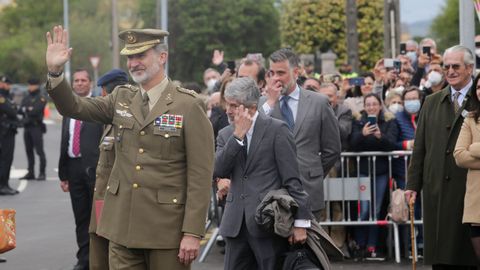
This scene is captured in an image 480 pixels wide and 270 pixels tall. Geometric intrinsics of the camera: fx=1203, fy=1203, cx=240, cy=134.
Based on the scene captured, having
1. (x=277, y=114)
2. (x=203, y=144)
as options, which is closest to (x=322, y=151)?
(x=277, y=114)

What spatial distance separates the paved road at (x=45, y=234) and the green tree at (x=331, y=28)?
10.9 metres

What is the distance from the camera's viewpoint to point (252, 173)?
25.7 ft

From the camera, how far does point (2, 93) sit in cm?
2116

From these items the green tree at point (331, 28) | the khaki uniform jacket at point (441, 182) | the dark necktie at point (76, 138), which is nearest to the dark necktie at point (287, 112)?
the khaki uniform jacket at point (441, 182)

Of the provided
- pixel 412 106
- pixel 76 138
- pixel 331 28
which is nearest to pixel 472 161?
pixel 412 106

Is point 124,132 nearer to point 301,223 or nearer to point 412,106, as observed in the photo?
point 301,223

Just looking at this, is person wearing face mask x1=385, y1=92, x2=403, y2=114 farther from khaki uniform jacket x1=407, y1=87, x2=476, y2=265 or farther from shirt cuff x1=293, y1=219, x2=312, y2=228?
shirt cuff x1=293, y1=219, x2=312, y2=228

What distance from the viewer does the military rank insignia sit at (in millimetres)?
7059

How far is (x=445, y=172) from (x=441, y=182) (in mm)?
76

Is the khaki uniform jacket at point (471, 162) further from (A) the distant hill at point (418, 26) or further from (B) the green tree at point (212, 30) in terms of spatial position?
(A) the distant hill at point (418, 26)

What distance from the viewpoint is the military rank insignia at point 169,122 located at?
7.06 meters

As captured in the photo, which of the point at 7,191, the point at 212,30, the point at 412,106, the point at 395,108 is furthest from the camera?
the point at 212,30

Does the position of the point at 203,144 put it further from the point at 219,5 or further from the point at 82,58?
the point at 82,58

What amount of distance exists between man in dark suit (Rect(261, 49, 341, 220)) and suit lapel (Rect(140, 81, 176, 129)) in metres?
2.07
